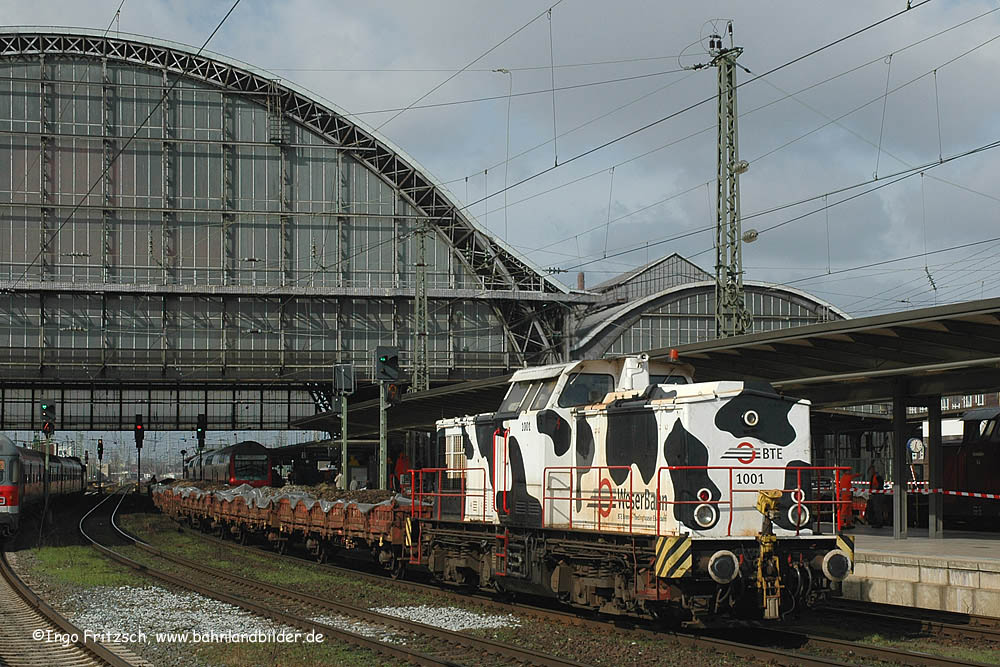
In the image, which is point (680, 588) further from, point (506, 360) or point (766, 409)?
point (506, 360)

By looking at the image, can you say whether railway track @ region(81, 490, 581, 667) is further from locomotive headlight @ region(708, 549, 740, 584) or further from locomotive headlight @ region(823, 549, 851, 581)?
locomotive headlight @ region(823, 549, 851, 581)

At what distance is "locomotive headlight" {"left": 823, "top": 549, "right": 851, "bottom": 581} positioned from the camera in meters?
12.1

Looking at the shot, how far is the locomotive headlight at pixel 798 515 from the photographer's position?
41.0ft

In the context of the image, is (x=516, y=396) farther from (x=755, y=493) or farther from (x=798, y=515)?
(x=798, y=515)

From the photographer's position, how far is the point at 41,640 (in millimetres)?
13297

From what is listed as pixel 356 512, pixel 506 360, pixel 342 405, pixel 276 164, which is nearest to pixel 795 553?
pixel 356 512

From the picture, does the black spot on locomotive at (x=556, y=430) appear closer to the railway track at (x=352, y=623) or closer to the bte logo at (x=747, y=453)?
the bte logo at (x=747, y=453)

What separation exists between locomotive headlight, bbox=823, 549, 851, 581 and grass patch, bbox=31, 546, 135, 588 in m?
13.3

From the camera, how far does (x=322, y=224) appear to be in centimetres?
5562

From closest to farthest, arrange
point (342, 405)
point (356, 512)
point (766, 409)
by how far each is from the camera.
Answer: point (766, 409), point (356, 512), point (342, 405)

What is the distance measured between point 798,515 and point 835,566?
0.75 metres

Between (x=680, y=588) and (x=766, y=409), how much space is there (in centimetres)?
257

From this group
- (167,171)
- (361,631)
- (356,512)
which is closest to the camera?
(361,631)

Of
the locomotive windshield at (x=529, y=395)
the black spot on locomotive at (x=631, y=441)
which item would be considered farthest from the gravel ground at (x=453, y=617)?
→ the locomotive windshield at (x=529, y=395)
